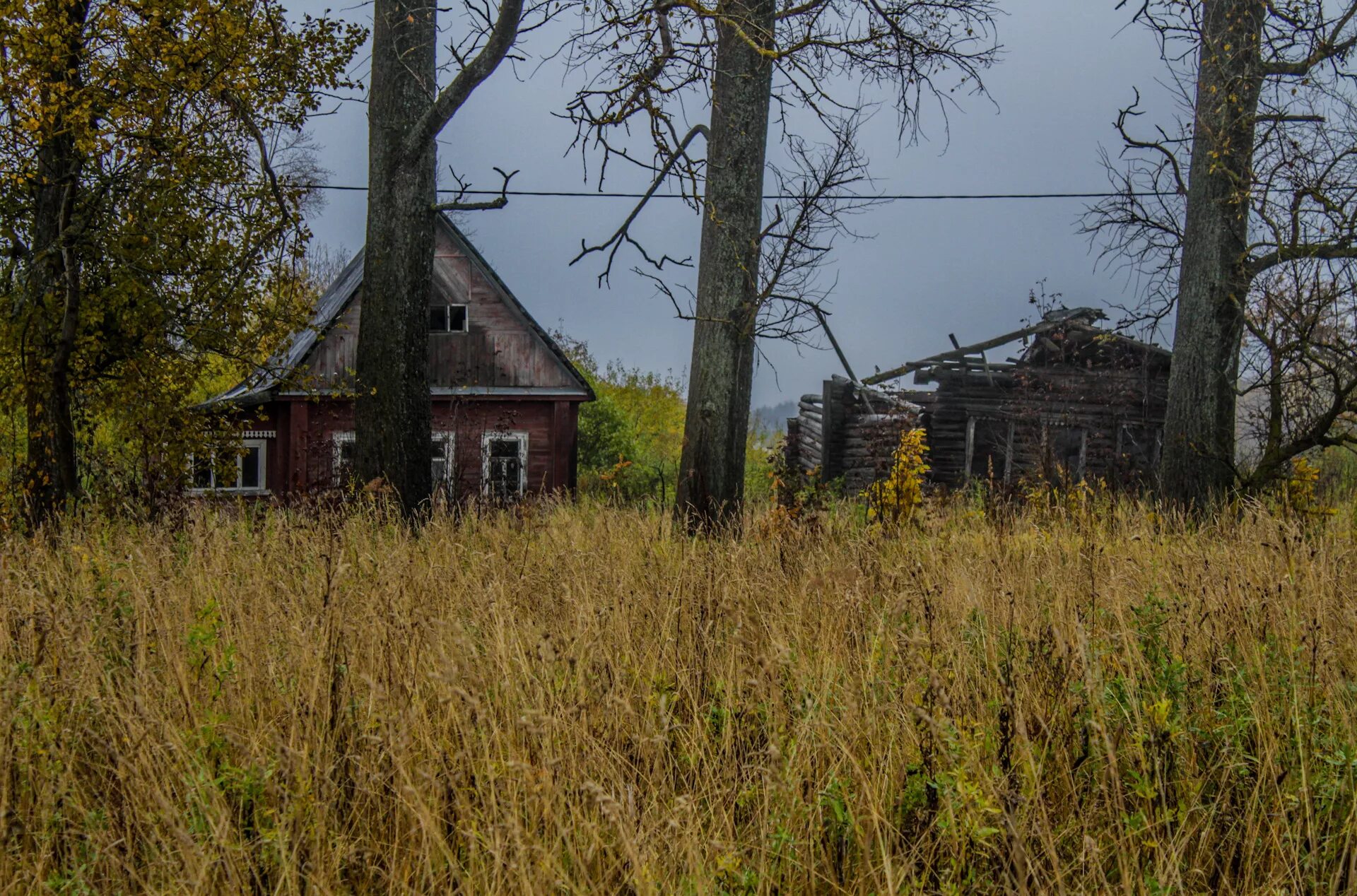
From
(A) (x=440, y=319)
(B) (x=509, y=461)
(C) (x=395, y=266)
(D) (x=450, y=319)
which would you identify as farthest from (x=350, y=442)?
(C) (x=395, y=266)

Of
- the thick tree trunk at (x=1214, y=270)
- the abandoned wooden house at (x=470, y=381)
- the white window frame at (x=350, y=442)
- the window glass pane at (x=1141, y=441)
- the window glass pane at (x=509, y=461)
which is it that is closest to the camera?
the thick tree trunk at (x=1214, y=270)

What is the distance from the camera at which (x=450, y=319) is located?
2012cm

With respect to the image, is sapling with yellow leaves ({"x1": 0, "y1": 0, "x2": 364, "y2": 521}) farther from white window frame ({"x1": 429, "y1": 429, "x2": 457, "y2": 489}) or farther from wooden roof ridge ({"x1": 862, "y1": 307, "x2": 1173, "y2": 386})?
wooden roof ridge ({"x1": 862, "y1": 307, "x2": 1173, "y2": 386})

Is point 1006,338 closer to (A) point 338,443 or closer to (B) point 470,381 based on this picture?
(B) point 470,381

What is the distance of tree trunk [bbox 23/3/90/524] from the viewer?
370 inches

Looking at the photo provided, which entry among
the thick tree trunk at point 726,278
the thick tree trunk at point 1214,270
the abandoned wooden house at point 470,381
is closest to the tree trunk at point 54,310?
the thick tree trunk at point 726,278

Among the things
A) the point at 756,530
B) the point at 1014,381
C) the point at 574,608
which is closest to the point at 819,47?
the point at 756,530

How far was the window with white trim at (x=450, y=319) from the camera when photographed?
20125mm

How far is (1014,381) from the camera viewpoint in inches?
901

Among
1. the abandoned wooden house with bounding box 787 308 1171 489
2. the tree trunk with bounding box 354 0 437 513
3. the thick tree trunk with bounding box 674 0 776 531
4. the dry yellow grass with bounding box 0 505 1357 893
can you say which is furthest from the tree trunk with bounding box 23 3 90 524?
the abandoned wooden house with bounding box 787 308 1171 489

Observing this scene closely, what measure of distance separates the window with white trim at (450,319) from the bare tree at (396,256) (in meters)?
10.9

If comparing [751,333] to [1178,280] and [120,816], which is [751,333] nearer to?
[1178,280]

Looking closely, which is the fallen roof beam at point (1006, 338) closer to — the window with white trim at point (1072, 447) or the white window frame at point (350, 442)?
the window with white trim at point (1072, 447)

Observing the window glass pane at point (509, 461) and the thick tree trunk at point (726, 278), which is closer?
the thick tree trunk at point (726, 278)
